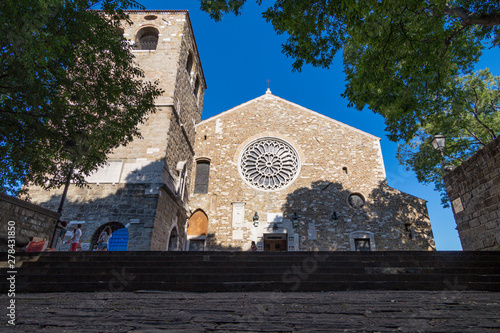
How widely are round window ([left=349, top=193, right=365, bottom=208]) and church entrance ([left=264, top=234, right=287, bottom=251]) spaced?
3931mm

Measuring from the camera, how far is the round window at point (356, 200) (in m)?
14.9

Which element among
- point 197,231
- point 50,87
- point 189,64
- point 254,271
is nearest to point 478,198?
point 254,271

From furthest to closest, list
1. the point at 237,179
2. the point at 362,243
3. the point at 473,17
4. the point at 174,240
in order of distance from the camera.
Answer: the point at 237,179, the point at 362,243, the point at 174,240, the point at 473,17

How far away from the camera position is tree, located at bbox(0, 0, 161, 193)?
16.3 feet

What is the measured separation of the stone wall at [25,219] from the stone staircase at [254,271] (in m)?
1.28

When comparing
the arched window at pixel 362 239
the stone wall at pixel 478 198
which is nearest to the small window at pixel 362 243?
the arched window at pixel 362 239

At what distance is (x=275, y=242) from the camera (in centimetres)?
1461

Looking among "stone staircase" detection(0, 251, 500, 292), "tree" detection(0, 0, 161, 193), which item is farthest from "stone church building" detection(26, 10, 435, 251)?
"stone staircase" detection(0, 251, 500, 292)

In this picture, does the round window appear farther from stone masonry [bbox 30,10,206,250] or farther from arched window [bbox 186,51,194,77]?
arched window [bbox 186,51,194,77]

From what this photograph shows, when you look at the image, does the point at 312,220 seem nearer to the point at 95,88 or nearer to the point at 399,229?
the point at 399,229

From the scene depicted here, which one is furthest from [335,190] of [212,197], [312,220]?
[212,197]

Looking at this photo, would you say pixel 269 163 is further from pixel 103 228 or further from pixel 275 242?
pixel 103 228

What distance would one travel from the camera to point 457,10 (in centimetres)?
590

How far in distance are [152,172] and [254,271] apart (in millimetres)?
6904
